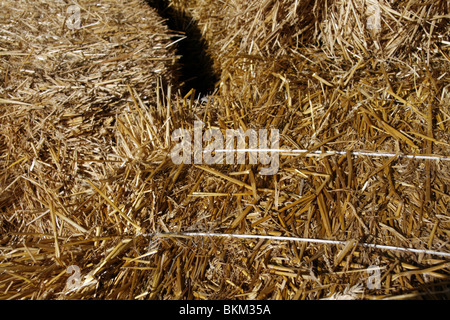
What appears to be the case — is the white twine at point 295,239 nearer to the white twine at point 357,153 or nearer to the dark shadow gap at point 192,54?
the white twine at point 357,153

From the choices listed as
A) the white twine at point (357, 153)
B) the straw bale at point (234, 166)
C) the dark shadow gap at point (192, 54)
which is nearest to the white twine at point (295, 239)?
the straw bale at point (234, 166)

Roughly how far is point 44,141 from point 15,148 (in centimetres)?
15

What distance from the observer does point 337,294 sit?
1.10m

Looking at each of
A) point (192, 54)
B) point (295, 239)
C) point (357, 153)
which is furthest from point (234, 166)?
point (192, 54)

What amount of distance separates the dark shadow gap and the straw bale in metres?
0.41

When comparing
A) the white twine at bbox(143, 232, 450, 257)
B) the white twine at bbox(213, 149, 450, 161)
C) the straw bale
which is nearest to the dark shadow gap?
the straw bale

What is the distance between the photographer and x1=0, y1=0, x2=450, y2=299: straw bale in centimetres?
123

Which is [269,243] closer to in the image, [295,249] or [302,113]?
[295,249]

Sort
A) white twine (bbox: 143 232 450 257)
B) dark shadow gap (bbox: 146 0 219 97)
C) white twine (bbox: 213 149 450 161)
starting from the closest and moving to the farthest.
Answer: white twine (bbox: 143 232 450 257), white twine (bbox: 213 149 450 161), dark shadow gap (bbox: 146 0 219 97)

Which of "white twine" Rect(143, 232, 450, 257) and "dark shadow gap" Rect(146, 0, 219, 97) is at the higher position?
"dark shadow gap" Rect(146, 0, 219, 97)

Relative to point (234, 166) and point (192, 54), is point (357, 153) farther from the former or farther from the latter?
point (192, 54)

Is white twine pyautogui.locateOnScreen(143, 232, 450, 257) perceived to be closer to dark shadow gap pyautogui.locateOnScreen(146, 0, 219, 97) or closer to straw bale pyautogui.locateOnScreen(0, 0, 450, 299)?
straw bale pyautogui.locateOnScreen(0, 0, 450, 299)

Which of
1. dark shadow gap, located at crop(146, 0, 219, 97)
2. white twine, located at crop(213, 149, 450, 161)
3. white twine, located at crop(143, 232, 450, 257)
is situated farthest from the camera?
dark shadow gap, located at crop(146, 0, 219, 97)
